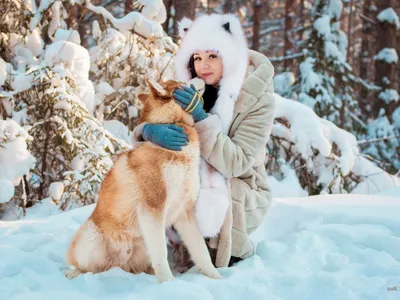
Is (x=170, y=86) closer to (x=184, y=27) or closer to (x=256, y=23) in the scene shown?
(x=184, y=27)

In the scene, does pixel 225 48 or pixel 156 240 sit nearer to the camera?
pixel 156 240

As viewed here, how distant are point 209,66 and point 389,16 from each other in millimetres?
9743

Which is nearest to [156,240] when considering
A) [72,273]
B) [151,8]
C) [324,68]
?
[72,273]

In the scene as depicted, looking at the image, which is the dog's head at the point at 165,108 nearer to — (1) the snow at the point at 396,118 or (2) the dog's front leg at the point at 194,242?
(2) the dog's front leg at the point at 194,242

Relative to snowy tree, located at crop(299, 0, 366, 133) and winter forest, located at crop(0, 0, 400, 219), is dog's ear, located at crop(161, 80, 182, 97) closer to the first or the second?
winter forest, located at crop(0, 0, 400, 219)

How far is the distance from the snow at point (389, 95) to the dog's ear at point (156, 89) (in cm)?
1013

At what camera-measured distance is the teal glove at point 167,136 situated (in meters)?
2.52

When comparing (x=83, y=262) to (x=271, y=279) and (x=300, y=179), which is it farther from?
(x=300, y=179)

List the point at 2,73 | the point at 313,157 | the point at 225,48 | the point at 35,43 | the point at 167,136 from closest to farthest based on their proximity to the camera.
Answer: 1. the point at 167,136
2. the point at 225,48
3. the point at 2,73
4. the point at 35,43
5. the point at 313,157

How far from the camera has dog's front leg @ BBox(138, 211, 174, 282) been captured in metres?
2.52

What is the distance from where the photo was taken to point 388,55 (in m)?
11.3

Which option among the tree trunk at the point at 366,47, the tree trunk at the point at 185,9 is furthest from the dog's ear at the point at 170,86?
the tree trunk at the point at 366,47

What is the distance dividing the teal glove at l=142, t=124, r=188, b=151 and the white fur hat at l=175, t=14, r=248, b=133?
0.44m

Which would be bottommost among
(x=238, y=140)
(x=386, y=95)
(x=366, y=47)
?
(x=386, y=95)
